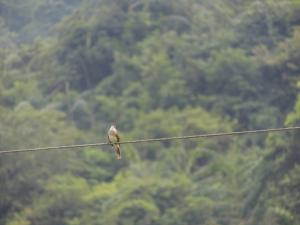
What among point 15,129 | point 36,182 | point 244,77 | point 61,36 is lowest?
point 36,182

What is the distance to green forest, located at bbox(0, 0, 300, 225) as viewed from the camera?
107ft

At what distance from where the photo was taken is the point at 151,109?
43.7 meters

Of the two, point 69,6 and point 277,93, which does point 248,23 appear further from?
point 69,6

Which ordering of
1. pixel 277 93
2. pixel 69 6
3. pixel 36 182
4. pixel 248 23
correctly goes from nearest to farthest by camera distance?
1. pixel 36 182
2. pixel 277 93
3. pixel 248 23
4. pixel 69 6

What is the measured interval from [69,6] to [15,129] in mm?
18643

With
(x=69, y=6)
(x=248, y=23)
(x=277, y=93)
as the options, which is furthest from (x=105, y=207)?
(x=69, y=6)

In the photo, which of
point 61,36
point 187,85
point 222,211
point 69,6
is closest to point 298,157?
point 222,211

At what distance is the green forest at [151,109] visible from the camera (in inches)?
1289

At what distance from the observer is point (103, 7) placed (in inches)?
1901

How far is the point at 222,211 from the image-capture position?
108ft

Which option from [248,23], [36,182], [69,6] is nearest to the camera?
[36,182]

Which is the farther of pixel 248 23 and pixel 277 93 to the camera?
pixel 248 23

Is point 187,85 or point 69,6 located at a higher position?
point 69,6

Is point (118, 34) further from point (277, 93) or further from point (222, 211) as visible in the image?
point (222, 211)
